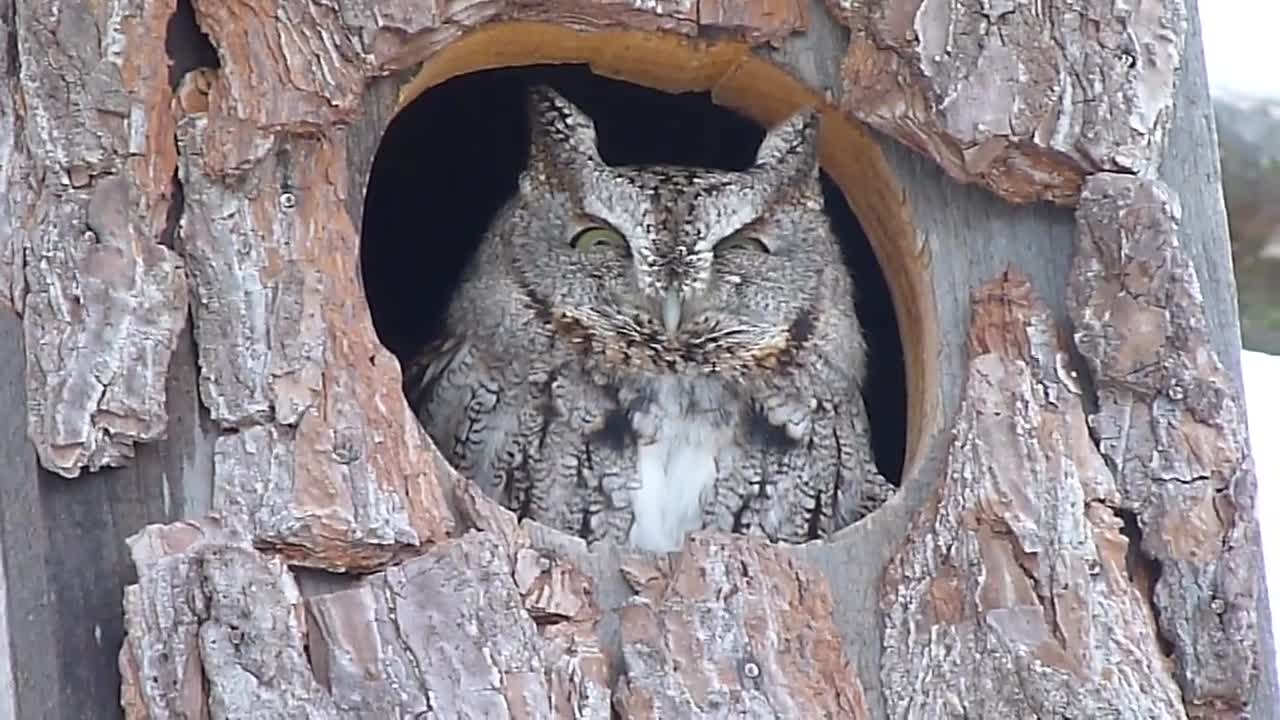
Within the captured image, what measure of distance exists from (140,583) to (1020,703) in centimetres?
83

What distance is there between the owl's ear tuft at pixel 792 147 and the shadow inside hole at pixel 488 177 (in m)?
0.27

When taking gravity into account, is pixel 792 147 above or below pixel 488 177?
below

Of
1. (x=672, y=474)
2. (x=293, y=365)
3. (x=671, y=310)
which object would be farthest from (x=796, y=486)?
(x=293, y=365)

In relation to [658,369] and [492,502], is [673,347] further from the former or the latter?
[492,502]

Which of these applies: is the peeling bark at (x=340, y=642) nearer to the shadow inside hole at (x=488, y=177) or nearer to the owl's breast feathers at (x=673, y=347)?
the owl's breast feathers at (x=673, y=347)

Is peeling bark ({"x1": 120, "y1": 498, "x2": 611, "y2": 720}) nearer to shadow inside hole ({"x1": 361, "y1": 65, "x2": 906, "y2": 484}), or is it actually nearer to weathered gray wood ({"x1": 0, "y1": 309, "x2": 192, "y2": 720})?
weathered gray wood ({"x1": 0, "y1": 309, "x2": 192, "y2": 720})

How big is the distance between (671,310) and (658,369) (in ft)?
0.37

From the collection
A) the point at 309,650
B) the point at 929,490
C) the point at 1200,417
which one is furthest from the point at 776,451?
the point at 309,650

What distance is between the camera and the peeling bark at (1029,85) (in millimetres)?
2244

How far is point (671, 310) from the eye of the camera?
247 centimetres

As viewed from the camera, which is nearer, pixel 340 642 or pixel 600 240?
pixel 340 642

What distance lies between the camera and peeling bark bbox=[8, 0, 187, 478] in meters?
1.97

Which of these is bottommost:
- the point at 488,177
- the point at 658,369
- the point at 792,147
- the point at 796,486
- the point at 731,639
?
the point at 731,639

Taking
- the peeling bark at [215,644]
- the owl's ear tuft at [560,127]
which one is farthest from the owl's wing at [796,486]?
the peeling bark at [215,644]
